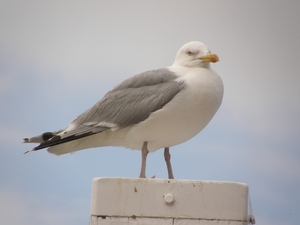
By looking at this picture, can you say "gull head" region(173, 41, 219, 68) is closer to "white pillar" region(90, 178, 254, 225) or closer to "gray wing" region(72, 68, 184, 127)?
"gray wing" region(72, 68, 184, 127)

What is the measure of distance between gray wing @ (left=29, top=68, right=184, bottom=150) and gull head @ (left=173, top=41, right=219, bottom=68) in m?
0.28

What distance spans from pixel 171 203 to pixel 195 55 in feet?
8.49

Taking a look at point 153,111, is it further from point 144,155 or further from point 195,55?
point 195,55

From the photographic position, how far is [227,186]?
5.29m

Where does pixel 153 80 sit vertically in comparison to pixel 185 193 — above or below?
above

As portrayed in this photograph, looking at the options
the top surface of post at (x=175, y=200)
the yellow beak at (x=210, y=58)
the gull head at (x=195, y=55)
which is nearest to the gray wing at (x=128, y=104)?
the gull head at (x=195, y=55)

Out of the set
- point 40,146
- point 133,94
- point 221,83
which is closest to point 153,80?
point 133,94

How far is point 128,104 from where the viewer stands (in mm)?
7301

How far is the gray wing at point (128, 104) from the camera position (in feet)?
23.1

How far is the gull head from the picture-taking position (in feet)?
23.8

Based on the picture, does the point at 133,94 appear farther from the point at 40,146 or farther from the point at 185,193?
the point at 185,193

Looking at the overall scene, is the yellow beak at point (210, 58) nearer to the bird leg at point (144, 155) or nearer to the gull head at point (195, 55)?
the gull head at point (195, 55)

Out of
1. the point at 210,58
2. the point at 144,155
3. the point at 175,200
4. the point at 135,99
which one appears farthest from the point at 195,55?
the point at 175,200

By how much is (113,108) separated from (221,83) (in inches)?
51.5
